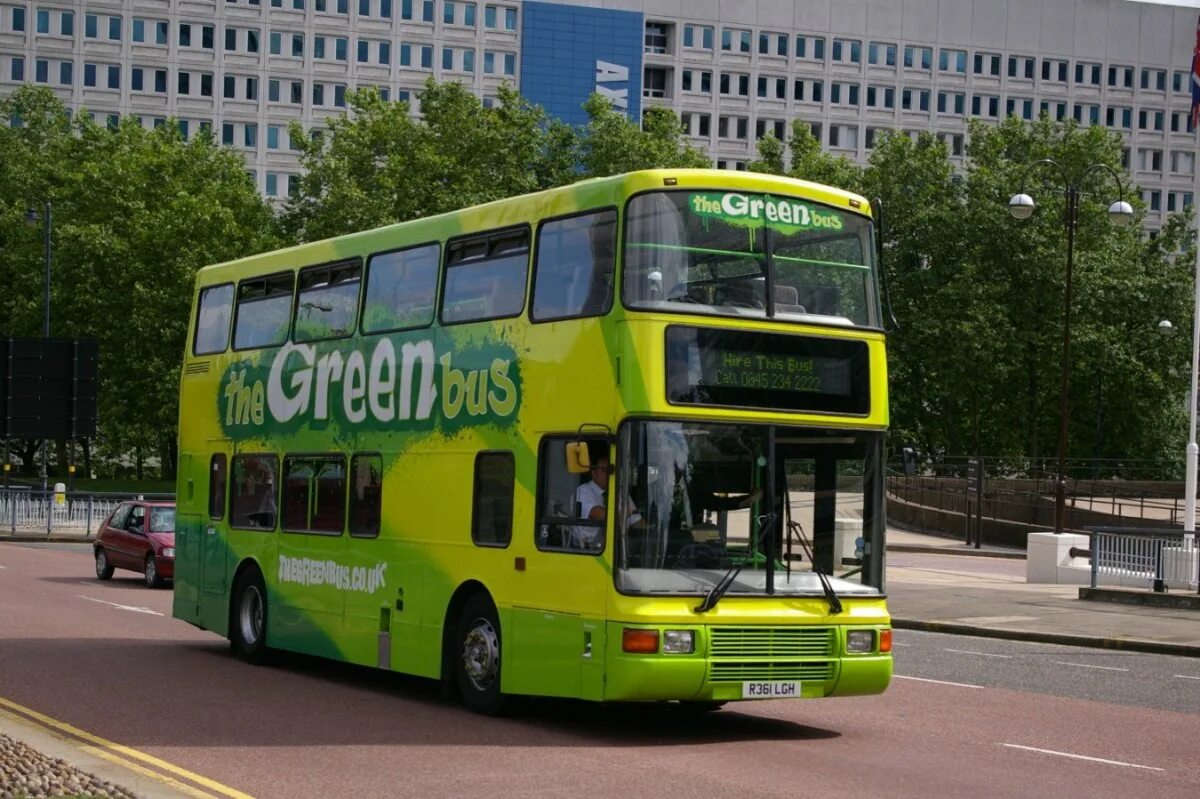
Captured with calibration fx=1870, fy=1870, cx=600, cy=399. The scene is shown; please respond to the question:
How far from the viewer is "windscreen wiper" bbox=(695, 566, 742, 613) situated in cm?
1288

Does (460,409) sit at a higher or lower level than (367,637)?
higher

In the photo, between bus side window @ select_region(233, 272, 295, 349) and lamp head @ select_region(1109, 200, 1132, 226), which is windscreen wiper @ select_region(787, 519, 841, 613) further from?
lamp head @ select_region(1109, 200, 1132, 226)

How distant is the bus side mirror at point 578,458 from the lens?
1330 cm

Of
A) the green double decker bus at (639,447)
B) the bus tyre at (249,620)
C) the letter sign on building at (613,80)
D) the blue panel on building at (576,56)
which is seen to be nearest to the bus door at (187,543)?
the bus tyre at (249,620)

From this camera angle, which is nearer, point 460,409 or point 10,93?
point 460,409

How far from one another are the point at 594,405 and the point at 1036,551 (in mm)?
25446

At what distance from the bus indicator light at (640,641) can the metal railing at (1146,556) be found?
18.0 metres

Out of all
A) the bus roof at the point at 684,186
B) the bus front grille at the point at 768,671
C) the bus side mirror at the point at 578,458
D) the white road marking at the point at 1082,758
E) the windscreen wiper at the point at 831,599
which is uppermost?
the bus roof at the point at 684,186

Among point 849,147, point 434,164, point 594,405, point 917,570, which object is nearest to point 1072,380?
point 434,164

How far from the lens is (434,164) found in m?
75.2

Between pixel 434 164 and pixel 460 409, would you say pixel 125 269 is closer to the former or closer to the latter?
pixel 434 164

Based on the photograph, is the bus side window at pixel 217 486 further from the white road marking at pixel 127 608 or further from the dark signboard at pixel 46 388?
the dark signboard at pixel 46 388

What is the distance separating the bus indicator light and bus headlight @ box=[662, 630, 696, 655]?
0.24 feet

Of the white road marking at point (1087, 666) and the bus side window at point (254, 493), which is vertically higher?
the bus side window at point (254, 493)
